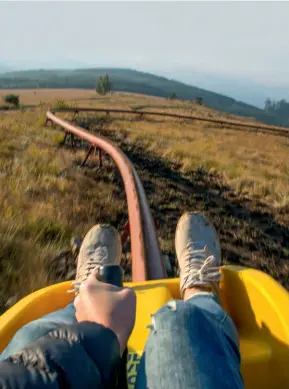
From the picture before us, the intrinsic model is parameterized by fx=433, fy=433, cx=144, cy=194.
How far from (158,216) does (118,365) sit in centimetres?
396

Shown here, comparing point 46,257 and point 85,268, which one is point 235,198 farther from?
point 85,268

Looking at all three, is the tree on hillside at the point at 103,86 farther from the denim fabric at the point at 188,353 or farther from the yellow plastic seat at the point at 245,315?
the denim fabric at the point at 188,353

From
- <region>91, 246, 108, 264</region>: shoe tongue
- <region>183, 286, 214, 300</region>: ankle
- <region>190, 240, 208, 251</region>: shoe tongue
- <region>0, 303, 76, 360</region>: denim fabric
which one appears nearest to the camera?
<region>0, 303, 76, 360</region>: denim fabric

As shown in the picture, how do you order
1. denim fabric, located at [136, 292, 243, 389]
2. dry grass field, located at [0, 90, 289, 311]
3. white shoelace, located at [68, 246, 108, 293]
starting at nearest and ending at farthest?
denim fabric, located at [136, 292, 243, 389] → white shoelace, located at [68, 246, 108, 293] → dry grass field, located at [0, 90, 289, 311]

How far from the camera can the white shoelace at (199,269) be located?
240 centimetres

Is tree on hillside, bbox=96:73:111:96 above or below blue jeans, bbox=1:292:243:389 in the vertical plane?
above

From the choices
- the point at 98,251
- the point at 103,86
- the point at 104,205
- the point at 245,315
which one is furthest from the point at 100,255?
the point at 103,86

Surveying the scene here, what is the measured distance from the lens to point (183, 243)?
9.51ft

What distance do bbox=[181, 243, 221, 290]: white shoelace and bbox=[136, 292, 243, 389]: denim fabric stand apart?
2.12 feet

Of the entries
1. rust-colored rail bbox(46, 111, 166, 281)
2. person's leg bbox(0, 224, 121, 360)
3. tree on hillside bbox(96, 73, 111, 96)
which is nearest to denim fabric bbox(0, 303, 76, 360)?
person's leg bbox(0, 224, 121, 360)

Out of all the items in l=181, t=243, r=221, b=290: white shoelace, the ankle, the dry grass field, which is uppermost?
l=181, t=243, r=221, b=290: white shoelace

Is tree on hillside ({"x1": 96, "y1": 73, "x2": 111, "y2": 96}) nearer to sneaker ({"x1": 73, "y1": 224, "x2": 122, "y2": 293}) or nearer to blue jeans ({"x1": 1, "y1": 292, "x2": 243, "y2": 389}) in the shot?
sneaker ({"x1": 73, "y1": 224, "x2": 122, "y2": 293})

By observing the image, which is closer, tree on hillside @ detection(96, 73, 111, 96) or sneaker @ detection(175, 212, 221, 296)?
sneaker @ detection(175, 212, 221, 296)

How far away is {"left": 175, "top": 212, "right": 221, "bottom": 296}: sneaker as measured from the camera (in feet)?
7.93
